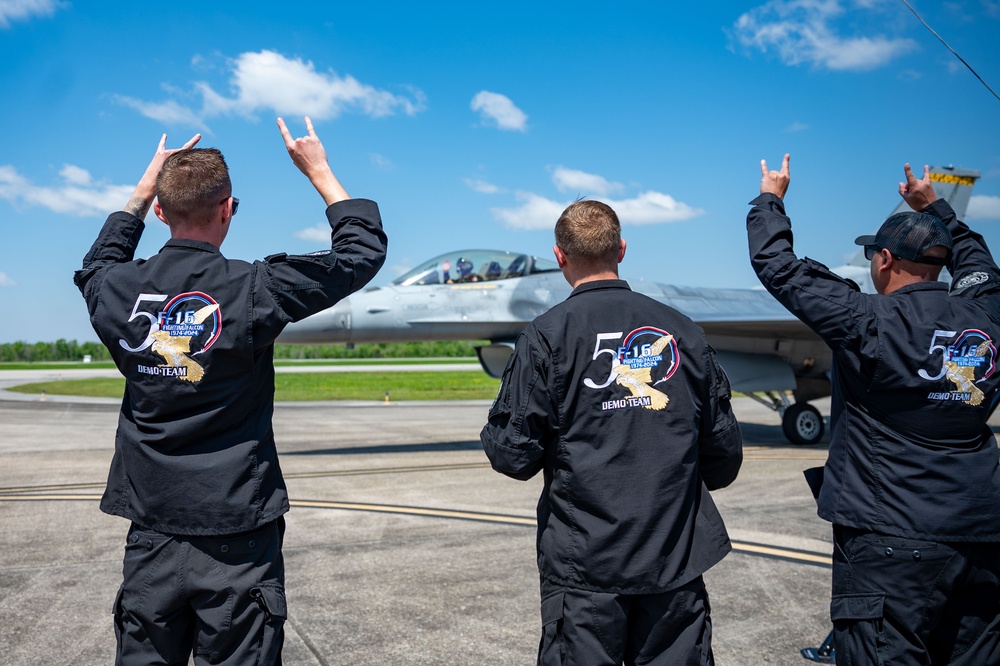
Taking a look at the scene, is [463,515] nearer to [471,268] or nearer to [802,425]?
[471,268]

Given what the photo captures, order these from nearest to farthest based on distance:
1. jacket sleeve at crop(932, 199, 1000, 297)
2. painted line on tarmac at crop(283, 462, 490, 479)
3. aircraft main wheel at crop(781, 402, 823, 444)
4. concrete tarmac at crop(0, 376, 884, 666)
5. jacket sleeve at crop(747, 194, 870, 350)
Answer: jacket sleeve at crop(747, 194, 870, 350) → jacket sleeve at crop(932, 199, 1000, 297) → concrete tarmac at crop(0, 376, 884, 666) → painted line on tarmac at crop(283, 462, 490, 479) → aircraft main wheel at crop(781, 402, 823, 444)

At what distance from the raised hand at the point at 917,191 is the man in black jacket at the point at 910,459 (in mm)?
502

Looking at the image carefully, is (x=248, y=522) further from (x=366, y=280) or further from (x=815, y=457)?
(x=815, y=457)

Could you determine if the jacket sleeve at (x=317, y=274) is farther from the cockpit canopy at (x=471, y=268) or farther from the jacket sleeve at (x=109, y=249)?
the cockpit canopy at (x=471, y=268)

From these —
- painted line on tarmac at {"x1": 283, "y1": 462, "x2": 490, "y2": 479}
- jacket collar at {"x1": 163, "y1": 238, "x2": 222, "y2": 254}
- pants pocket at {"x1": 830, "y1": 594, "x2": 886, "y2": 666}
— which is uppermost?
jacket collar at {"x1": 163, "y1": 238, "x2": 222, "y2": 254}

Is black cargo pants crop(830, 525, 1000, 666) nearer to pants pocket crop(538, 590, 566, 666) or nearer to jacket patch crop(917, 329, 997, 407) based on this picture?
jacket patch crop(917, 329, 997, 407)

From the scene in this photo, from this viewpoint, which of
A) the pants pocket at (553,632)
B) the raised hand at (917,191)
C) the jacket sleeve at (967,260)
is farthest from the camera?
the raised hand at (917,191)

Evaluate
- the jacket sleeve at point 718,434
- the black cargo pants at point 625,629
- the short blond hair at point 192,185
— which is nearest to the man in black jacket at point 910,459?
the jacket sleeve at point 718,434

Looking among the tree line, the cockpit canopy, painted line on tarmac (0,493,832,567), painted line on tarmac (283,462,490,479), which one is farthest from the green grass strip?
the tree line

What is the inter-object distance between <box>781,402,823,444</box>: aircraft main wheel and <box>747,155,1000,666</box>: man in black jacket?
39.5ft

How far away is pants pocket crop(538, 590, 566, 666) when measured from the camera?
257cm

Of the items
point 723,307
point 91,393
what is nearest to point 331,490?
point 723,307

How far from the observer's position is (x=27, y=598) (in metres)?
5.18

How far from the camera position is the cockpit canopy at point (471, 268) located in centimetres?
1382
